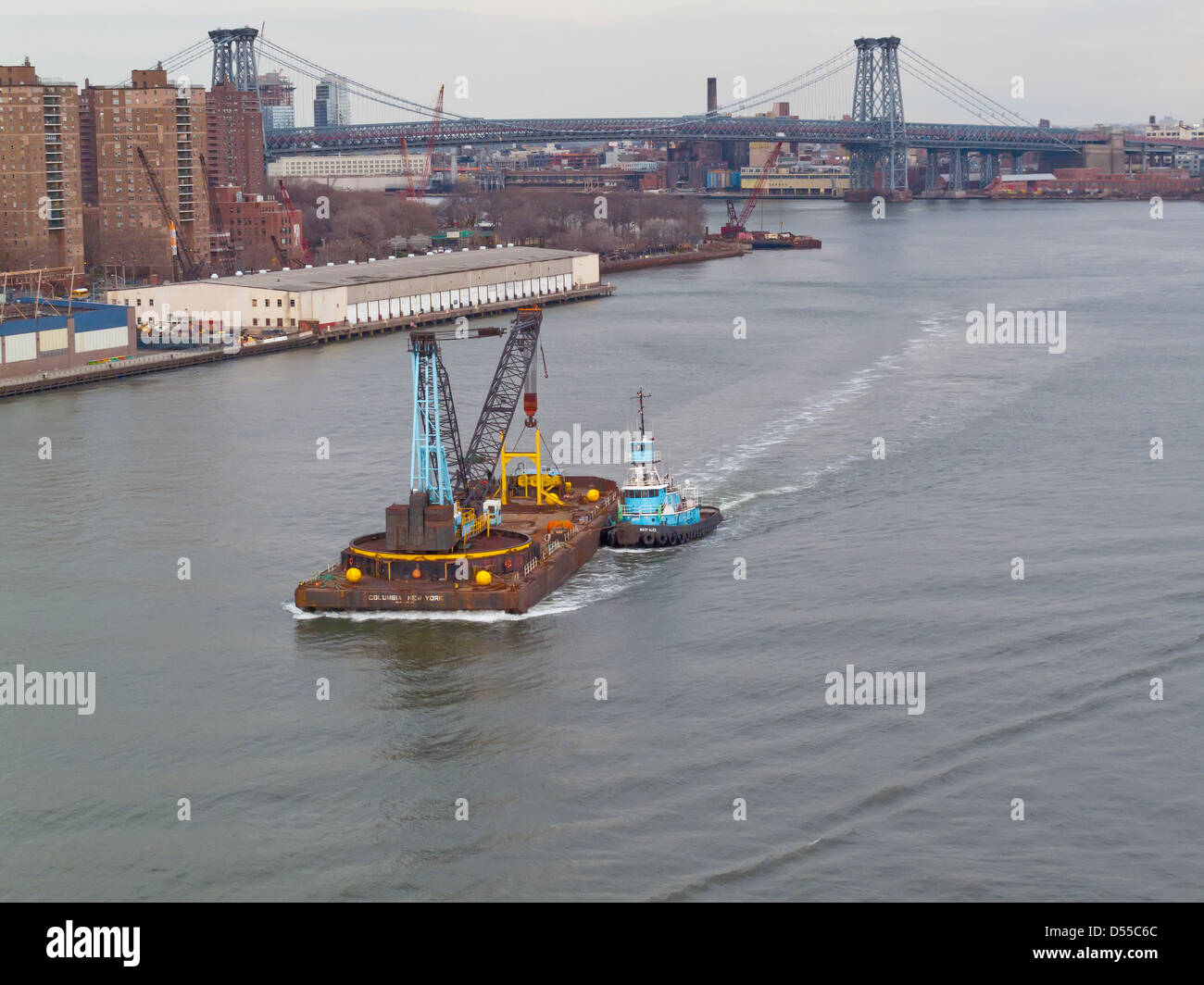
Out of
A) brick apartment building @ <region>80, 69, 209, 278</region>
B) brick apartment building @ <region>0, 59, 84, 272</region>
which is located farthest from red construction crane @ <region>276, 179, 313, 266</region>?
brick apartment building @ <region>0, 59, 84, 272</region>

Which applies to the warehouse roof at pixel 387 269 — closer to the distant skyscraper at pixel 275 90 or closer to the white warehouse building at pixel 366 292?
the white warehouse building at pixel 366 292

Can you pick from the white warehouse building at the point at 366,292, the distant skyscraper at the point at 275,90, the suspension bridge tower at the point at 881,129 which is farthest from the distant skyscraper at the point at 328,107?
the white warehouse building at the point at 366,292

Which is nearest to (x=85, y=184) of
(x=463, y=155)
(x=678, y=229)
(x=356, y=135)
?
(x=678, y=229)

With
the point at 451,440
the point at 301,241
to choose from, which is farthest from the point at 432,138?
the point at 451,440

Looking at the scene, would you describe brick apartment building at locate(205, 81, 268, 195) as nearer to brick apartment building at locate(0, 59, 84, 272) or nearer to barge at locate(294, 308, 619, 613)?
brick apartment building at locate(0, 59, 84, 272)

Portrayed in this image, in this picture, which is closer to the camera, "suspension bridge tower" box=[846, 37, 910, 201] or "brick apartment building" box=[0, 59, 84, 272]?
"brick apartment building" box=[0, 59, 84, 272]

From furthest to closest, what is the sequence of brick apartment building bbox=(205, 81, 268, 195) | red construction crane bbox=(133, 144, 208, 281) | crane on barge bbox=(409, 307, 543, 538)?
brick apartment building bbox=(205, 81, 268, 195), red construction crane bbox=(133, 144, 208, 281), crane on barge bbox=(409, 307, 543, 538)

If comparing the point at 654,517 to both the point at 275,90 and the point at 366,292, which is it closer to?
the point at 366,292
